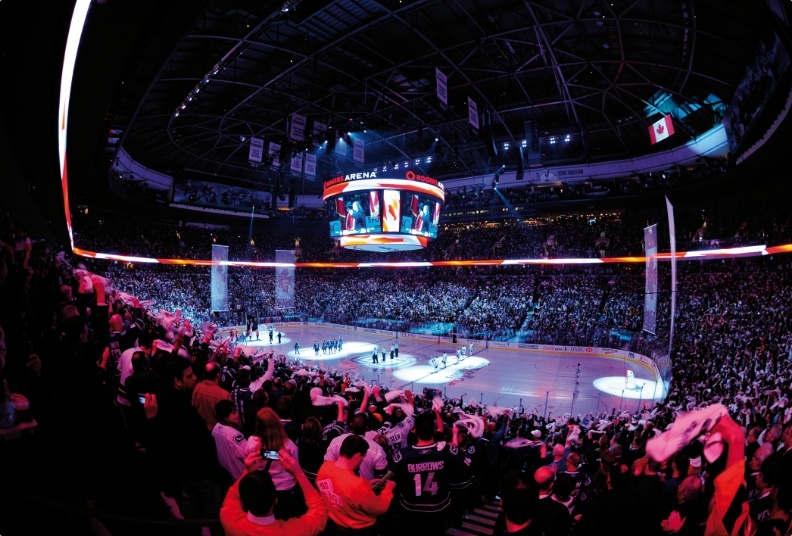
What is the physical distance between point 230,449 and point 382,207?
19.6 metres

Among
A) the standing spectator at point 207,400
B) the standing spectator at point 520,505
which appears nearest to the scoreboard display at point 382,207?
the standing spectator at point 207,400

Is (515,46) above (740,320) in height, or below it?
above

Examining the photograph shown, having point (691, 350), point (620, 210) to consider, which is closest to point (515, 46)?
point (691, 350)

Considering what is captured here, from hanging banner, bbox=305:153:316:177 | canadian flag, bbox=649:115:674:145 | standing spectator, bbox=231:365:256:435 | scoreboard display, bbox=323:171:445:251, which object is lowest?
standing spectator, bbox=231:365:256:435

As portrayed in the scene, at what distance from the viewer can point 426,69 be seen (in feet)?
71.5

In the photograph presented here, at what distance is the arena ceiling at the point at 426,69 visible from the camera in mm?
14672

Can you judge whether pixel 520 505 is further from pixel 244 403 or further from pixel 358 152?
pixel 358 152

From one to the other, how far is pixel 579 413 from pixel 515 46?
16.9m

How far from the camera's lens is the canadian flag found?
21.5 m

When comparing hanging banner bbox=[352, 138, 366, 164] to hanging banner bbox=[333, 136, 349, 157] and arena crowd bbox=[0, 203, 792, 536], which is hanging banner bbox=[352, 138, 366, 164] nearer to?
hanging banner bbox=[333, 136, 349, 157]

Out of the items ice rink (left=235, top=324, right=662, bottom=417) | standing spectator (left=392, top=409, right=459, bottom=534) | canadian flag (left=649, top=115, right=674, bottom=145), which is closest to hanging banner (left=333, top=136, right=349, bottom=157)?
ice rink (left=235, top=324, right=662, bottom=417)

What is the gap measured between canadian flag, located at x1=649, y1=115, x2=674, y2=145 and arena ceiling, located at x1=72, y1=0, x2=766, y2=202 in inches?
63.0

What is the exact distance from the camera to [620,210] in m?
35.5

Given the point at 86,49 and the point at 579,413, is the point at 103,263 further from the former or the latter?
the point at 579,413
